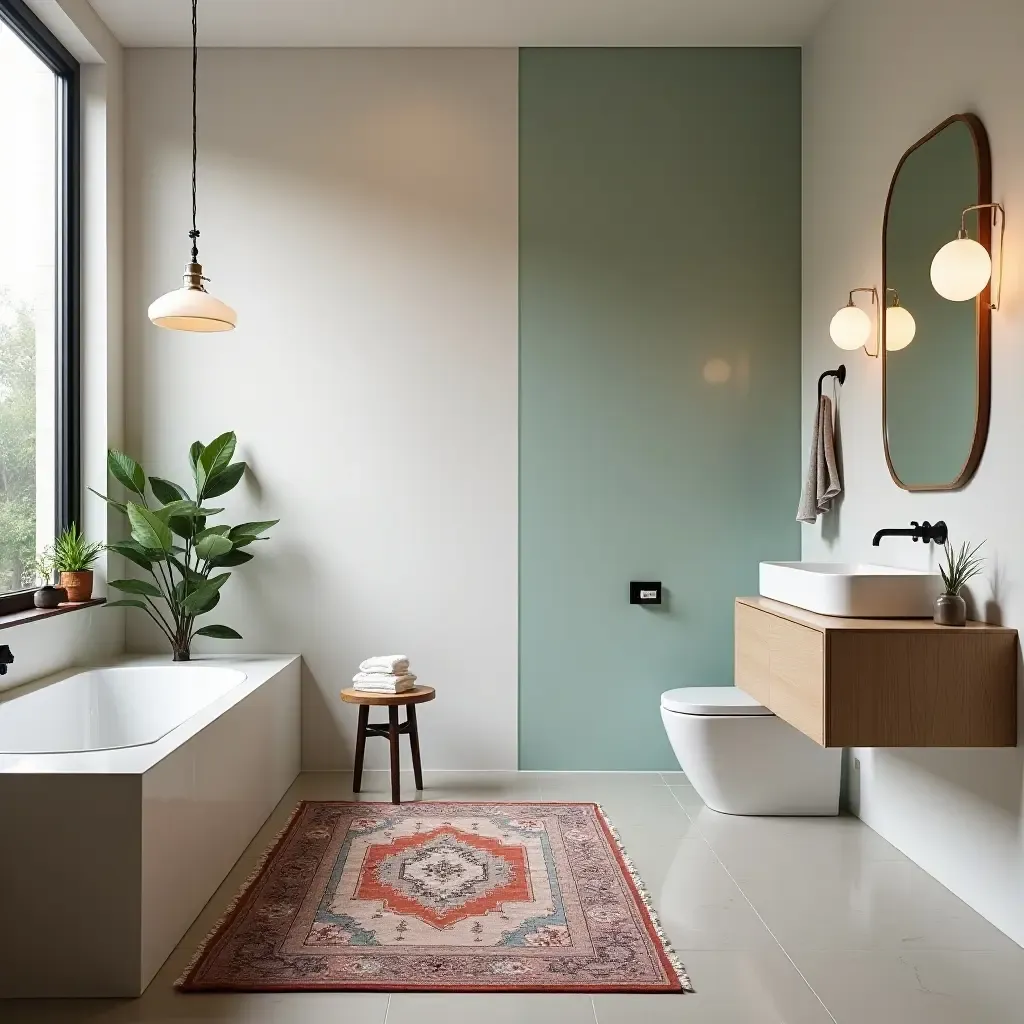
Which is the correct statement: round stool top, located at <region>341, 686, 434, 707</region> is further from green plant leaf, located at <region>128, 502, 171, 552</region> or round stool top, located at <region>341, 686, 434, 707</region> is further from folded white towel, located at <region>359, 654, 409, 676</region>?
green plant leaf, located at <region>128, 502, 171, 552</region>

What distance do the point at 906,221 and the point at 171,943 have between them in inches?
117

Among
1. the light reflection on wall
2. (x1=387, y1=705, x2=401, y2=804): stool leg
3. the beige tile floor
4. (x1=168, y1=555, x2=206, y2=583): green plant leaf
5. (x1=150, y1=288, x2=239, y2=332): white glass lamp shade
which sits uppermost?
(x1=150, y1=288, x2=239, y2=332): white glass lamp shade

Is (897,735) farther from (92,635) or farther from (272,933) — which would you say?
(92,635)

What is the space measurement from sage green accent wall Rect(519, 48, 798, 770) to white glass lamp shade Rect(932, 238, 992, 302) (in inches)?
59.6

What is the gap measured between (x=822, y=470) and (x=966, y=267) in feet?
4.23

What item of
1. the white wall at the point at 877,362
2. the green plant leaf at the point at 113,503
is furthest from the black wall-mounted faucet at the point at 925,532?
the green plant leaf at the point at 113,503

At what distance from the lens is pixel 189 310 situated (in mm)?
3125

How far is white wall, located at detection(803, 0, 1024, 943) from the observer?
2.56 metres

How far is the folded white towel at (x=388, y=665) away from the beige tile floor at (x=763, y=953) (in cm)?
62

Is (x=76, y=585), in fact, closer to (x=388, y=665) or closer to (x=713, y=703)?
(x=388, y=665)

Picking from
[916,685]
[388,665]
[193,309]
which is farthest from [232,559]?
[916,685]

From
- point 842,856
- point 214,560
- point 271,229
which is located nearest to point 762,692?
point 842,856

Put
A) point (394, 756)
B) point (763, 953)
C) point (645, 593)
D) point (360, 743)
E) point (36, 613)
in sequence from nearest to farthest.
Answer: point (763, 953) < point (36, 613) < point (394, 756) < point (360, 743) < point (645, 593)

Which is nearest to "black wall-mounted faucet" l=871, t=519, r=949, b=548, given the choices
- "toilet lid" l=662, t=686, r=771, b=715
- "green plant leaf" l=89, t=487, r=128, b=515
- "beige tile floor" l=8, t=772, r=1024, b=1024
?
"toilet lid" l=662, t=686, r=771, b=715
